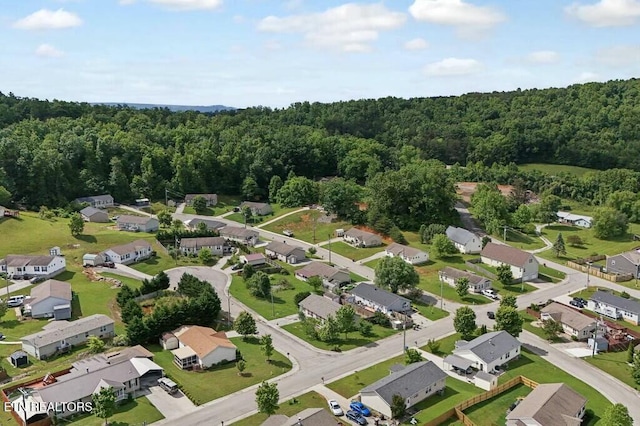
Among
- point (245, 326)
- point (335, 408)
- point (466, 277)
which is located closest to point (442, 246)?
point (466, 277)

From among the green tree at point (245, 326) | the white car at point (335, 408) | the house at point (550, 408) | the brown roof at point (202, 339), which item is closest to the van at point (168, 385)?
→ the brown roof at point (202, 339)

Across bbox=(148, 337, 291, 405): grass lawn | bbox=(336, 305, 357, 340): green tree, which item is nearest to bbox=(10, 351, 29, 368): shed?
bbox=(148, 337, 291, 405): grass lawn

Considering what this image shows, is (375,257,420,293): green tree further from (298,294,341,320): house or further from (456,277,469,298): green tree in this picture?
(298,294,341,320): house

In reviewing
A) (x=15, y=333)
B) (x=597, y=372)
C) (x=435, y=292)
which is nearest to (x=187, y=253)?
(x=15, y=333)

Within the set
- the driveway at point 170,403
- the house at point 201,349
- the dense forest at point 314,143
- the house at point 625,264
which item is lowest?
the driveway at point 170,403

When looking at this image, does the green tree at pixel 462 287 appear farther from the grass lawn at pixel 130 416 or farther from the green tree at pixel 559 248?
the grass lawn at pixel 130 416

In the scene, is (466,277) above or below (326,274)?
above

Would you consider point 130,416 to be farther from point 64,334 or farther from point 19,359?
point 64,334
